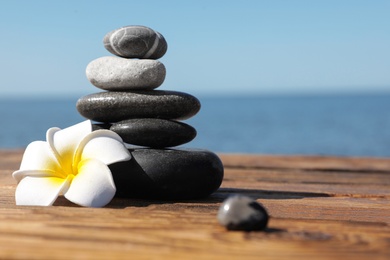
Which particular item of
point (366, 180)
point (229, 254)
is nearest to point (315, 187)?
point (366, 180)

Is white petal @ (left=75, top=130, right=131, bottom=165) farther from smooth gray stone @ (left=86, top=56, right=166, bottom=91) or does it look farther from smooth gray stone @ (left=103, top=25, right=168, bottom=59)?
smooth gray stone @ (left=103, top=25, right=168, bottom=59)

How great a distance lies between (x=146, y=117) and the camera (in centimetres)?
259

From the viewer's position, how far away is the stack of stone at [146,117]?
2.43m

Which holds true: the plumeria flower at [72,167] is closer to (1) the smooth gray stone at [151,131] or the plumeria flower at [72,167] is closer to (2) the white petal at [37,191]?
(2) the white petal at [37,191]

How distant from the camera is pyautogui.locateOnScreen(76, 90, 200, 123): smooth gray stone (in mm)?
2557

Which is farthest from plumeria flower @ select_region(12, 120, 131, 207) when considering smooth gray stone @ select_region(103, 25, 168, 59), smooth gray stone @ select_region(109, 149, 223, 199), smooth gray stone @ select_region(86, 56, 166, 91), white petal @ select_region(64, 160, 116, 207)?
smooth gray stone @ select_region(103, 25, 168, 59)

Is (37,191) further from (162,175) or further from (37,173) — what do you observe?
(162,175)

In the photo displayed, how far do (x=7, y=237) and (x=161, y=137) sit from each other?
1073mm

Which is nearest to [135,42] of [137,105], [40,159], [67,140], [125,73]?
[125,73]

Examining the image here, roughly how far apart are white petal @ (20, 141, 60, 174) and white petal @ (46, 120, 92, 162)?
3 cm

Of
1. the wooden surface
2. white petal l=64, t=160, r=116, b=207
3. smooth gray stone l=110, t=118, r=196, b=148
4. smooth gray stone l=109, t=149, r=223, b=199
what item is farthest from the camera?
smooth gray stone l=110, t=118, r=196, b=148

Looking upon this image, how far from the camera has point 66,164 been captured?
2.39 m

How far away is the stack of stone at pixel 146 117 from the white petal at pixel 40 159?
0.77 feet

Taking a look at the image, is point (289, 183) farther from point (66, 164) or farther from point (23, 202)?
point (23, 202)
